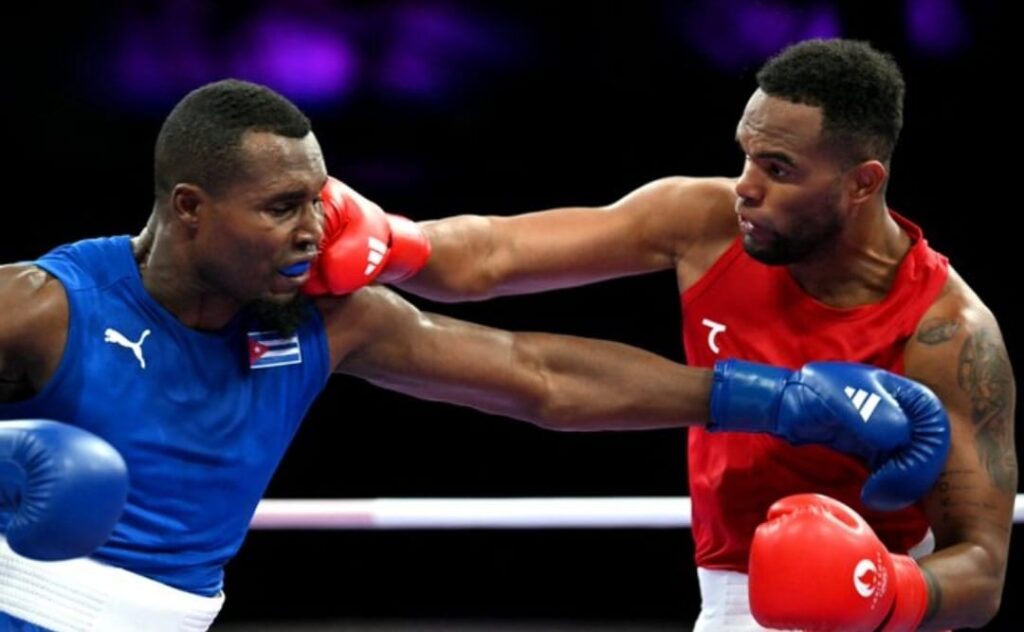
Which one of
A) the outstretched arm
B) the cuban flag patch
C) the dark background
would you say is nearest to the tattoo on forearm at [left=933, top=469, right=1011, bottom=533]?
the outstretched arm

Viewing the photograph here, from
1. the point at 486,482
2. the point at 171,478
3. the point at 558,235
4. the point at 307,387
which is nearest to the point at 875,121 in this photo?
the point at 558,235

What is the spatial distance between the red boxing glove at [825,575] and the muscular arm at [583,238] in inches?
24.7

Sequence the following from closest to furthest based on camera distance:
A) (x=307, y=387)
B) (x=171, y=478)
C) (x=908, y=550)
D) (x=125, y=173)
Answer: (x=171, y=478)
(x=307, y=387)
(x=908, y=550)
(x=125, y=173)

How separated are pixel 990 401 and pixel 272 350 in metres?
1.24

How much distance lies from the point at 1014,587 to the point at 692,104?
5.91 ft

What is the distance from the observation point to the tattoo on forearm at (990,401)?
2.89 meters

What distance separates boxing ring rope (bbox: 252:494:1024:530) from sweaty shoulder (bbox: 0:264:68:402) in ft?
4.95

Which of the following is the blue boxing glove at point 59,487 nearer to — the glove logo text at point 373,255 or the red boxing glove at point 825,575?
the glove logo text at point 373,255

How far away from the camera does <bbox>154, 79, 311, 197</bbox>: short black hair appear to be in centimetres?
250

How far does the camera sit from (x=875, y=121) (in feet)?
9.96

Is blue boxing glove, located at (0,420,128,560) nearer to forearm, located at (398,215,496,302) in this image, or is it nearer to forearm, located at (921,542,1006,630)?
forearm, located at (398,215,496,302)

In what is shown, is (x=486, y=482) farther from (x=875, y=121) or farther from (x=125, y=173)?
(x=875, y=121)

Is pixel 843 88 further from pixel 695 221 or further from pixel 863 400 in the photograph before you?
pixel 863 400

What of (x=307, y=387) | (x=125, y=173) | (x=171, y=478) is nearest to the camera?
(x=171, y=478)
